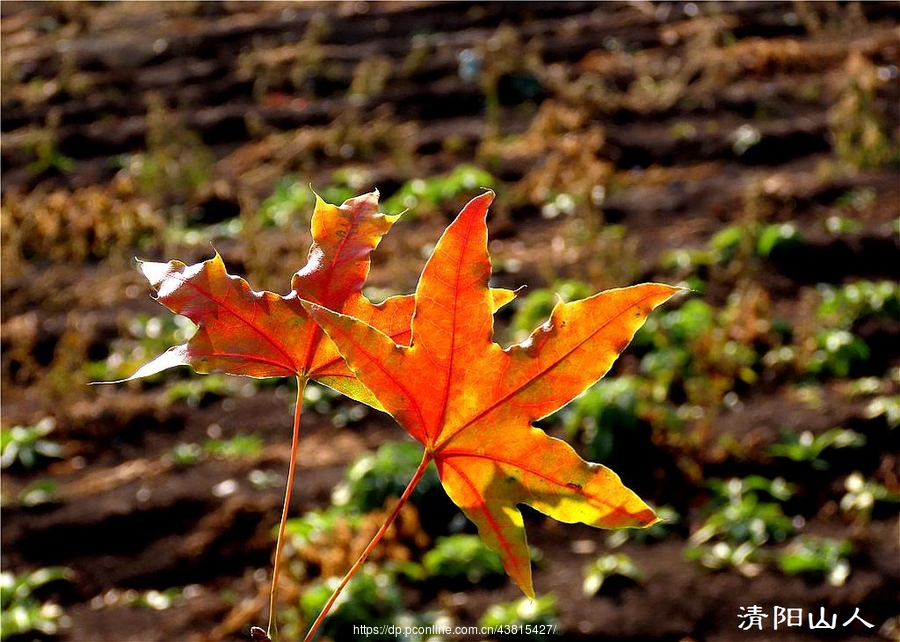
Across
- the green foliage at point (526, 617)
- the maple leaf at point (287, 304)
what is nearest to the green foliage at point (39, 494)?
the green foliage at point (526, 617)

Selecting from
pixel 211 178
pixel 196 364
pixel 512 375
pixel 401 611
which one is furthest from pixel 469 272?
pixel 211 178

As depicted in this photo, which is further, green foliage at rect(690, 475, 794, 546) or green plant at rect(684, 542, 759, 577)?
green foliage at rect(690, 475, 794, 546)

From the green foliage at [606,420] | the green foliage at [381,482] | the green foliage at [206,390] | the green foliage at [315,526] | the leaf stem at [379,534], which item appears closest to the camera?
the leaf stem at [379,534]

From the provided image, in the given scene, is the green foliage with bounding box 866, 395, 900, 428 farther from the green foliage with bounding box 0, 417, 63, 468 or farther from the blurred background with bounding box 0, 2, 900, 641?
the green foliage with bounding box 0, 417, 63, 468

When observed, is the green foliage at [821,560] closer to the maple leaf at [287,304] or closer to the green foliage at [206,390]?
the green foliage at [206,390]

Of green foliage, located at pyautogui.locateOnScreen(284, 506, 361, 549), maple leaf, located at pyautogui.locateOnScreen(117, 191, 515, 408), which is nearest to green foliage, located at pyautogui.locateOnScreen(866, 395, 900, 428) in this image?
green foliage, located at pyautogui.locateOnScreen(284, 506, 361, 549)

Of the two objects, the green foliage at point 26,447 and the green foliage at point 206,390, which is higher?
the green foliage at point 26,447

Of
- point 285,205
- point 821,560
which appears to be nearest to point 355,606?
point 821,560
